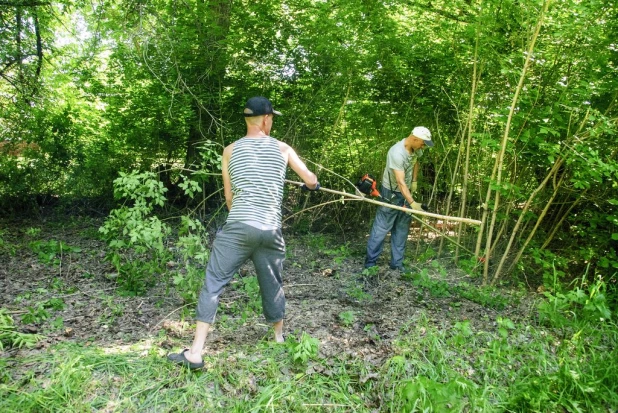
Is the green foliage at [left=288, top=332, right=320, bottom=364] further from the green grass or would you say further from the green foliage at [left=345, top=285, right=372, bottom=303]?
the green foliage at [left=345, top=285, right=372, bottom=303]

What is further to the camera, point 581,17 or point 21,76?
point 21,76

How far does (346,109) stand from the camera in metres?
6.95

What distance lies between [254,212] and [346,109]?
406 centimetres

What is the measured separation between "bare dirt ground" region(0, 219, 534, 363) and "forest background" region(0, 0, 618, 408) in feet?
1.33

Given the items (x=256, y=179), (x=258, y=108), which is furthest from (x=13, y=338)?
(x=258, y=108)

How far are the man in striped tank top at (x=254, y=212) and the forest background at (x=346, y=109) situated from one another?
109cm

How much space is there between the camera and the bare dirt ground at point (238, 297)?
3668 millimetres

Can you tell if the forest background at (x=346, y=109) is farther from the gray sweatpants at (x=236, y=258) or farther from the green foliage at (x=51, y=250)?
the gray sweatpants at (x=236, y=258)

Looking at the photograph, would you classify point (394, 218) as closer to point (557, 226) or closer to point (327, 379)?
point (557, 226)

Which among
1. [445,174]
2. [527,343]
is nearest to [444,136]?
[445,174]

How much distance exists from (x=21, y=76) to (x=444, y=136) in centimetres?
660

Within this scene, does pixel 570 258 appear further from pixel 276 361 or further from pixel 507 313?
pixel 276 361

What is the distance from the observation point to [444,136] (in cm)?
658

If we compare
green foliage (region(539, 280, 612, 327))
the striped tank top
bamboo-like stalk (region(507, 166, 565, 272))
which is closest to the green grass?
green foliage (region(539, 280, 612, 327))
